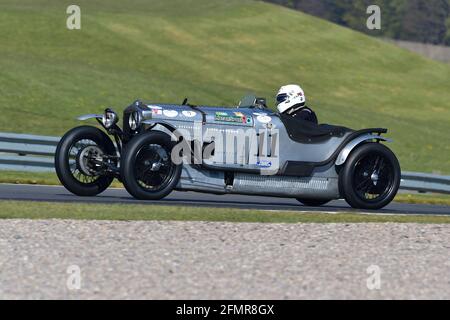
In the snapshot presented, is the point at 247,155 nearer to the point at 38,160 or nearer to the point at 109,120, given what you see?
the point at 109,120

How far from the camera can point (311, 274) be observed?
7.91 meters

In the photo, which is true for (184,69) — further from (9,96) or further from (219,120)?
(219,120)

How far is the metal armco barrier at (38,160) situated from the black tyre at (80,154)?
4332mm

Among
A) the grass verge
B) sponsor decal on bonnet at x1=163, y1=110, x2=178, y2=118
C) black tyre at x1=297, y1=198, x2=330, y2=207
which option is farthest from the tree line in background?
sponsor decal on bonnet at x1=163, y1=110, x2=178, y2=118

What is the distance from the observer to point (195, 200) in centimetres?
1339

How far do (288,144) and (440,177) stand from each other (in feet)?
19.6

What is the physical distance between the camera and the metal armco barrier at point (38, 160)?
16.3m

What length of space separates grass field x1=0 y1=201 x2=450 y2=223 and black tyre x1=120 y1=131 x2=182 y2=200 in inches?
14.3

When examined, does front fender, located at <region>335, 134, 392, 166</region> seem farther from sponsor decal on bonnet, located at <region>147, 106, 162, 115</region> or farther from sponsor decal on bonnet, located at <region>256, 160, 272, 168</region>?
sponsor decal on bonnet, located at <region>147, 106, 162, 115</region>

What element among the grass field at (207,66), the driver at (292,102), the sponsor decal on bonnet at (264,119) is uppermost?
the grass field at (207,66)

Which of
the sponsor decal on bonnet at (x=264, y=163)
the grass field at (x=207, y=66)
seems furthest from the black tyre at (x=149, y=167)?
the grass field at (x=207, y=66)

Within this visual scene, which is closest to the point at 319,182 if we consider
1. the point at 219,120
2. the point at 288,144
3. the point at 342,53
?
the point at 288,144

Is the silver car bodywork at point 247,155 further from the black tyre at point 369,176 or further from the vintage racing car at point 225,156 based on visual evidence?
the black tyre at point 369,176
